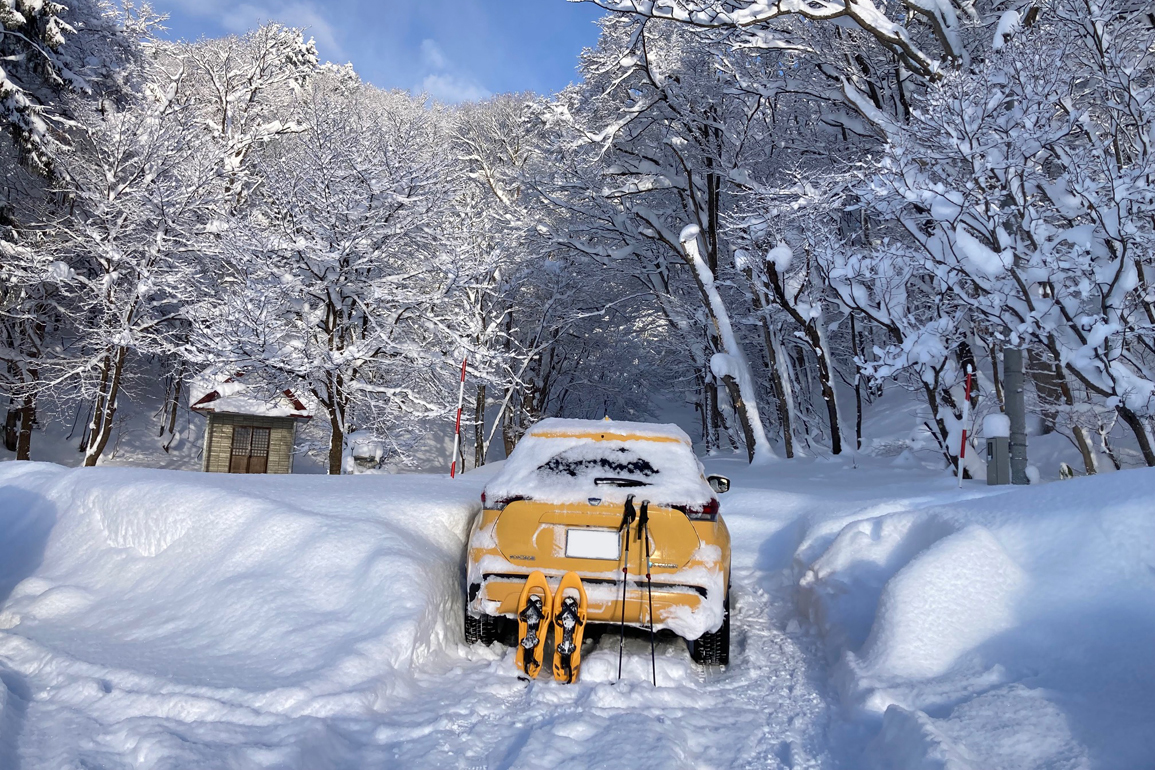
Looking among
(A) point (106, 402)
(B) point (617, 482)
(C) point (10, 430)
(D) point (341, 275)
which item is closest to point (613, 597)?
(B) point (617, 482)

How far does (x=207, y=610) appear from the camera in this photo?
4.43 m

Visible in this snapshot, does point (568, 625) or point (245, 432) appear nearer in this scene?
point (568, 625)

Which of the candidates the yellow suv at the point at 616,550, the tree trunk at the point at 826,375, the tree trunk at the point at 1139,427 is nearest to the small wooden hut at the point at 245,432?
the tree trunk at the point at 826,375

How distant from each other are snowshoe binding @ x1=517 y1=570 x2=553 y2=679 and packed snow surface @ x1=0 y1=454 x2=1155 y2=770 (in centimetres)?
20

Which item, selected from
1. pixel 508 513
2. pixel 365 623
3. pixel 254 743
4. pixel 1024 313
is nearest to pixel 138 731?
pixel 254 743

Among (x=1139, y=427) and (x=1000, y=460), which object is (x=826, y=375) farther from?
(x=1139, y=427)

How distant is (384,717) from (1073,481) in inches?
158

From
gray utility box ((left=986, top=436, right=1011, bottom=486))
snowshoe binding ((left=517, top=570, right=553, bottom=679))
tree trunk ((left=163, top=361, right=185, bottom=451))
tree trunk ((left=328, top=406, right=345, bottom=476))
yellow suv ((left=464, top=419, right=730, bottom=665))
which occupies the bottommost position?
snowshoe binding ((left=517, top=570, right=553, bottom=679))

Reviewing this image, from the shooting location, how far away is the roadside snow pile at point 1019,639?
2896mm

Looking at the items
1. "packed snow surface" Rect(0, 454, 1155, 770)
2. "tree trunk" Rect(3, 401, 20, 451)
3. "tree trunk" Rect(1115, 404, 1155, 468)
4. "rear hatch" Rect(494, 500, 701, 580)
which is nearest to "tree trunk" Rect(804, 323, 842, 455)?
"tree trunk" Rect(1115, 404, 1155, 468)

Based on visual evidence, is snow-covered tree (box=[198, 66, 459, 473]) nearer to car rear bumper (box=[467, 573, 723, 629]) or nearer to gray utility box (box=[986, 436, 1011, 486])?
car rear bumper (box=[467, 573, 723, 629])

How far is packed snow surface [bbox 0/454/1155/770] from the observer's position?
3.06 meters

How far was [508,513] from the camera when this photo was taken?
4.58 meters

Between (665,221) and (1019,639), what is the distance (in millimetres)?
15388
